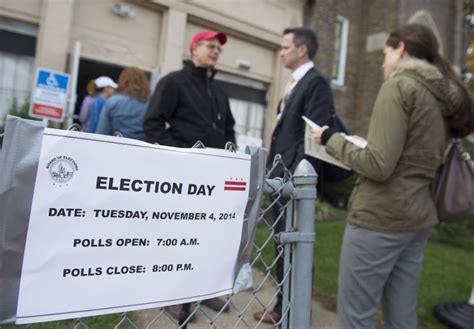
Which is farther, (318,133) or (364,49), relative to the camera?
(364,49)

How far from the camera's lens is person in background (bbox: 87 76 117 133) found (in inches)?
192

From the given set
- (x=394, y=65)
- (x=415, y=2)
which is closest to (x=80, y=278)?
(x=394, y=65)

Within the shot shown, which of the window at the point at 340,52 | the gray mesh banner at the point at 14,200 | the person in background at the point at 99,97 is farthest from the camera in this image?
the window at the point at 340,52

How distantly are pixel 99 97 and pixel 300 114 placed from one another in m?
3.24

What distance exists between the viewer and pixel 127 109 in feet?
12.6

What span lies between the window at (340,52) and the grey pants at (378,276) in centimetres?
996

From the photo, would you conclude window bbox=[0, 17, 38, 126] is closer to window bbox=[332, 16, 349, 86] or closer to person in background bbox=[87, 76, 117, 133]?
person in background bbox=[87, 76, 117, 133]

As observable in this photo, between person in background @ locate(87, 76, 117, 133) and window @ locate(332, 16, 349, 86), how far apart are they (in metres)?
7.76

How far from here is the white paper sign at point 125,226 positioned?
2.92 ft

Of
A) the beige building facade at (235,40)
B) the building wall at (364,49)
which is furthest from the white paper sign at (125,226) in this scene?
the building wall at (364,49)

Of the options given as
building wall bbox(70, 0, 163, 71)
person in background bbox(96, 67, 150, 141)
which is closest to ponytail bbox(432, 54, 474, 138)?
person in background bbox(96, 67, 150, 141)

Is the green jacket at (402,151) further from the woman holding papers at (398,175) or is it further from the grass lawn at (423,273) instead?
the grass lawn at (423,273)

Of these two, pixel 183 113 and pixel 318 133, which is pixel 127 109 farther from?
pixel 318 133

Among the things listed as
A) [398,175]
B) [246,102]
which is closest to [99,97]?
[398,175]
